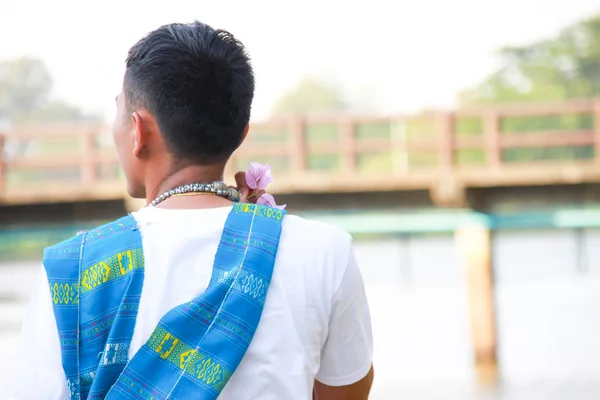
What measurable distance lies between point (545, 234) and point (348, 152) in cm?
1798

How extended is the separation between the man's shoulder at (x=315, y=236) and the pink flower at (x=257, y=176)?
0.13 metres

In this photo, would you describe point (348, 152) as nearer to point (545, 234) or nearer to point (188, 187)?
point (188, 187)

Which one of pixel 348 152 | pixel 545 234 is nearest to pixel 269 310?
pixel 348 152

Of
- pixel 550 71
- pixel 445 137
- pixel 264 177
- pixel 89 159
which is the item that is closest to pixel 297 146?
pixel 445 137

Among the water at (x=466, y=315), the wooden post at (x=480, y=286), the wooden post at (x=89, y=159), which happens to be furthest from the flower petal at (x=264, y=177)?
the water at (x=466, y=315)

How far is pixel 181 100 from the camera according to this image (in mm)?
972

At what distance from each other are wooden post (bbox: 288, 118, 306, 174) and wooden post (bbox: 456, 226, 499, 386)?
1.77 metres

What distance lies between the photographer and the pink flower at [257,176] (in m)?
1.11

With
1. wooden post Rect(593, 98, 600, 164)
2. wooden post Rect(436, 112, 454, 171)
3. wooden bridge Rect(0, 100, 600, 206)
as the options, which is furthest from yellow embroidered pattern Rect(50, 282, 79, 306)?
wooden post Rect(593, 98, 600, 164)

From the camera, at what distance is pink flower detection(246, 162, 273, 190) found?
1.11m

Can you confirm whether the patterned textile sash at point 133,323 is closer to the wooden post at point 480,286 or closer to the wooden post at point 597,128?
the wooden post at point 480,286

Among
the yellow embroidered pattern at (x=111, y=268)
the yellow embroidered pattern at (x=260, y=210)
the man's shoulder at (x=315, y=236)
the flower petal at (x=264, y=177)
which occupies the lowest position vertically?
the yellow embroidered pattern at (x=111, y=268)

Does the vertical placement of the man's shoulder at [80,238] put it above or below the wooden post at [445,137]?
below

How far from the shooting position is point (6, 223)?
9438 mm
